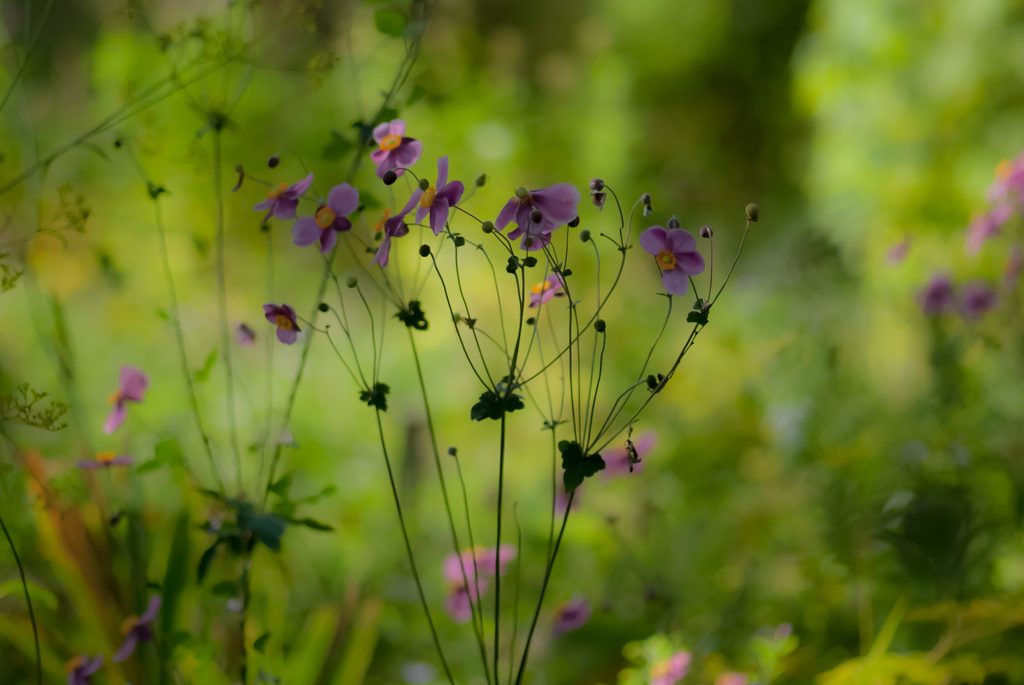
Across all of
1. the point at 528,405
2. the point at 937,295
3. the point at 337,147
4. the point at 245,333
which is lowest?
the point at 245,333

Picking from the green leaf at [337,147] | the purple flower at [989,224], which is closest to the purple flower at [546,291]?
the green leaf at [337,147]

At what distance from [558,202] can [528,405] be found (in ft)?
5.63

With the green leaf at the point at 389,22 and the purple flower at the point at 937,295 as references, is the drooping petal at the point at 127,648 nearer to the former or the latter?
the green leaf at the point at 389,22

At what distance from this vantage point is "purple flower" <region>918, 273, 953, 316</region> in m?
1.08

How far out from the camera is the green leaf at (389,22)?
601 millimetres

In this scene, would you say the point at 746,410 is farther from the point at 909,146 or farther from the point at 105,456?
the point at 909,146

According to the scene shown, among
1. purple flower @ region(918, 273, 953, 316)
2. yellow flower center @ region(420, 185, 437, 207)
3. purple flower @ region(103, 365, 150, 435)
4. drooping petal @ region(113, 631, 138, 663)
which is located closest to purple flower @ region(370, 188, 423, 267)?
yellow flower center @ region(420, 185, 437, 207)

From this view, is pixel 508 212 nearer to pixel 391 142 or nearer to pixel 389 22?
pixel 391 142

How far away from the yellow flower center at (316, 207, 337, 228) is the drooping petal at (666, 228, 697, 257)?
27 cm

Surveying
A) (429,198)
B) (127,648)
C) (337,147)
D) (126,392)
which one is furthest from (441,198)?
(127,648)

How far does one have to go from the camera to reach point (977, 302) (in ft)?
3.45

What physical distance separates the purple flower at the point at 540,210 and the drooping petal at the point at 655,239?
6 cm

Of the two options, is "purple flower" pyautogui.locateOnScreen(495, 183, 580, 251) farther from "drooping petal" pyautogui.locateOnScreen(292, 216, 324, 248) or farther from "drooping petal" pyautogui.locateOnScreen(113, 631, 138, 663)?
"drooping petal" pyautogui.locateOnScreen(113, 631, 138, 663)

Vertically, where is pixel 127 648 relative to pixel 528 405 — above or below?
below
